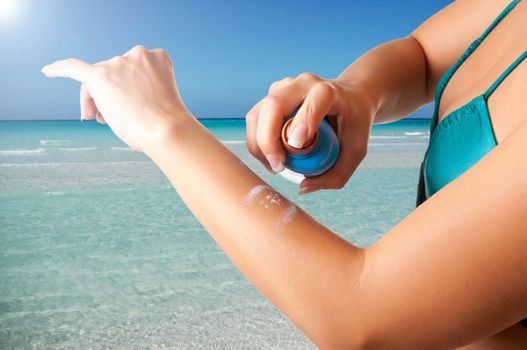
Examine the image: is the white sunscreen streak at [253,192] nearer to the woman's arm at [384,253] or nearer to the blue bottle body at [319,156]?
the woman's arm at [384,253]

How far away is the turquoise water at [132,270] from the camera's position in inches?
107

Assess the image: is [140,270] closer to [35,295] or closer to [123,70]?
[35,295]

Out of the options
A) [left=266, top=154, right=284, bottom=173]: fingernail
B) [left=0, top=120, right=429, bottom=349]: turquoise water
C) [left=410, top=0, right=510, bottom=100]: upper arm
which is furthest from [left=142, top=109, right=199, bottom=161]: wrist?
[left=0, top=120, right=429, bottom=349]: turquoise water

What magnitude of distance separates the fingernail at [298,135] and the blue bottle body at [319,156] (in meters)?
0.03

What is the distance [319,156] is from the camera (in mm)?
646

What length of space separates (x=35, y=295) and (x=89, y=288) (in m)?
0.33

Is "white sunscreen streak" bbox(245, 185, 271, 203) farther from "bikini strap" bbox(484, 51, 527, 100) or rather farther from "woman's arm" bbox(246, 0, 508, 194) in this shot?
"bikini strap" bbox(484, 51, 527, 100)

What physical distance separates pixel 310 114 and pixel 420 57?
481mm

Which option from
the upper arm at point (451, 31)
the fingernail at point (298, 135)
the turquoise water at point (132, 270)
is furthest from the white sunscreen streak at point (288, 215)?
the turquoise water at point (132, 270)

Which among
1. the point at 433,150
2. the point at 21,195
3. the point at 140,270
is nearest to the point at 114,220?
the point at 140,270

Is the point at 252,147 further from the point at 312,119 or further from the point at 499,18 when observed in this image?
the point at 499,18

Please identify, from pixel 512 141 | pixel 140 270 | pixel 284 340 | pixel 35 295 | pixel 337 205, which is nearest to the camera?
pixel 512 141

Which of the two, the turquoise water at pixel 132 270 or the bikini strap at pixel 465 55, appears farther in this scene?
the turquoise water at pixel 132 270

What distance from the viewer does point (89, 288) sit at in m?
3.28
